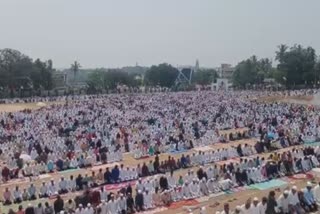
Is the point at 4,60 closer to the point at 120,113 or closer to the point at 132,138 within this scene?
the point at 120,113

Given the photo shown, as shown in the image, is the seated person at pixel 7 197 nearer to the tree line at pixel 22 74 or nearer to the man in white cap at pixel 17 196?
the man in white cap at pixel 17 196

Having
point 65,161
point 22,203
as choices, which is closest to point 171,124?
point 65,161

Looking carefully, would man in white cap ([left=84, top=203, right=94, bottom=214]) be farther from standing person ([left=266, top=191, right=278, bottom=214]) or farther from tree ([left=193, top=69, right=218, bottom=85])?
tree ([left=193, top=69, right=218, bottom=85])

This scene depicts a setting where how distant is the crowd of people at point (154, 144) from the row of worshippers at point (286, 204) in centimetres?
326

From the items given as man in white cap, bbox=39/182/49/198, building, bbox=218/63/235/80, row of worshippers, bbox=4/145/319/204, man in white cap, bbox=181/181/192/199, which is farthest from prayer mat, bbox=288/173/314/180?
building, bbox=218/63/235/80

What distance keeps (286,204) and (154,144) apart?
36.5ft

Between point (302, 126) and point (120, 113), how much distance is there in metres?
14.3

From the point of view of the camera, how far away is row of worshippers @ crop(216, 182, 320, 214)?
511 inches

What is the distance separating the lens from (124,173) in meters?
18.6

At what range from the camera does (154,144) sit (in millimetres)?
24281

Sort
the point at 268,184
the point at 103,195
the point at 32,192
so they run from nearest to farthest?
the point at 103,195 → the point at 32,192 → the point at 268,184

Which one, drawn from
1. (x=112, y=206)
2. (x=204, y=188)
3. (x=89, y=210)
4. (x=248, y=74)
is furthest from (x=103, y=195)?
(x=248, y=74)

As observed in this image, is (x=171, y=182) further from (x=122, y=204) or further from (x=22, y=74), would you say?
(x=22, y=74)

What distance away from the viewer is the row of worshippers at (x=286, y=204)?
1298 cm
